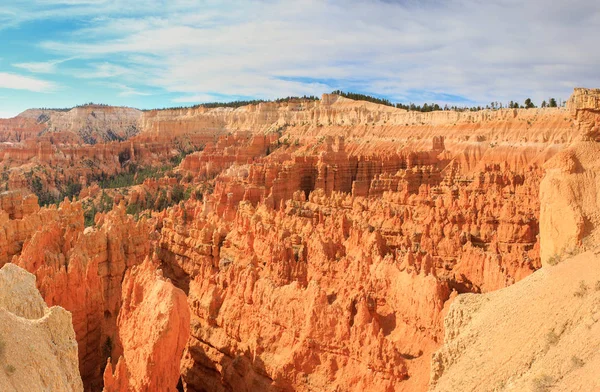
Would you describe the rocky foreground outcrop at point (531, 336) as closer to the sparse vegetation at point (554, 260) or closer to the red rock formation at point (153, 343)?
→ the sparse vegetation at point (554, 260)

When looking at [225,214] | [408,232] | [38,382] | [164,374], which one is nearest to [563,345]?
[38,382]

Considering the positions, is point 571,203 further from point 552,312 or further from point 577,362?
point 577,362

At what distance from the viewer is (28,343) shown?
519 centimetres

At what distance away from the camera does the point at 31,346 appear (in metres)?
5.20

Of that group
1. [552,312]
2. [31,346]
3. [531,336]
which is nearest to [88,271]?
[31,346]

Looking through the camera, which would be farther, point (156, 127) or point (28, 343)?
point (156, 127)

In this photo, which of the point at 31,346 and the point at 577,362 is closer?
the point at 31,346

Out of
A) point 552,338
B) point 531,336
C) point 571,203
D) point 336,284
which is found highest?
point 571,203

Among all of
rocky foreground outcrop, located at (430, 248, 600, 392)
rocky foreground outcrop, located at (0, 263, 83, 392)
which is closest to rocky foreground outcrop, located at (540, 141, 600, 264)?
rocky foreground outcrop, located at (430, 248, 600, 392)

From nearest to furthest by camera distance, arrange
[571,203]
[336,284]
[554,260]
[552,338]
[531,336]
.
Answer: [552,338] < [531,336] < [554,260] < [571,203] < [336,284]

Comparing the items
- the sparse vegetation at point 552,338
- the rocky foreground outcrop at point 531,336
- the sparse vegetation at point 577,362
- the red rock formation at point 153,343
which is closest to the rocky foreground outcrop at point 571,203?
the rocky foreground outcrop at point 531,336

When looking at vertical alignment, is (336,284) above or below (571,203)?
below

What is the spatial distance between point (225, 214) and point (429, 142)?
36.4 meters

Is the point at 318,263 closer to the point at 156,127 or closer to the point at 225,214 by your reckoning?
the point at 225,214
